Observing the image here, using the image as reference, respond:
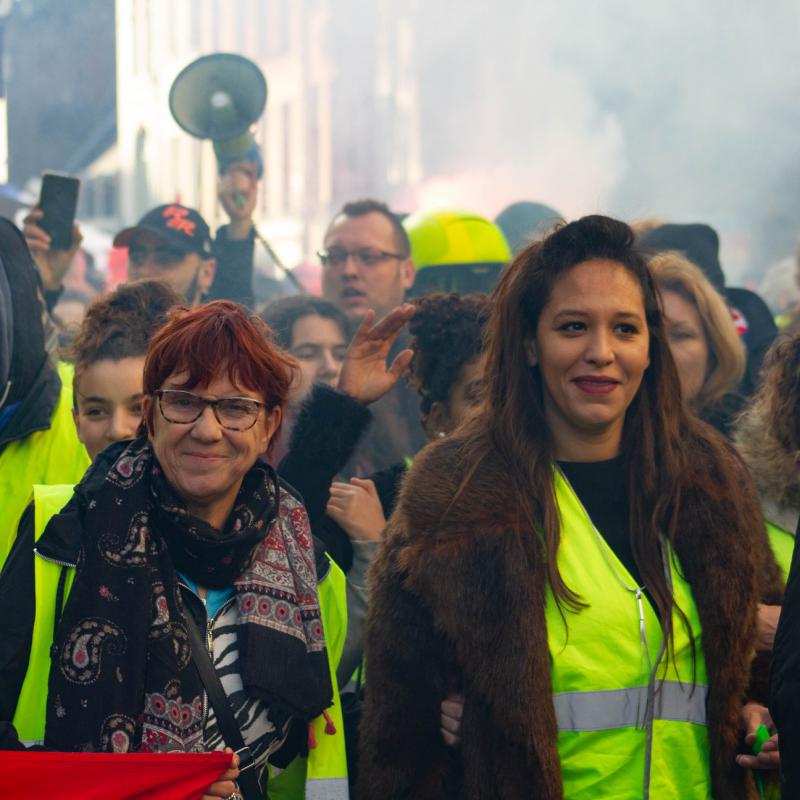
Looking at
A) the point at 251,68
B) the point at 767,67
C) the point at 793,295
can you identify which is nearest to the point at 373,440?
→ the point at 251,68

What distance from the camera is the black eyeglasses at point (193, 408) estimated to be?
8.95 feet

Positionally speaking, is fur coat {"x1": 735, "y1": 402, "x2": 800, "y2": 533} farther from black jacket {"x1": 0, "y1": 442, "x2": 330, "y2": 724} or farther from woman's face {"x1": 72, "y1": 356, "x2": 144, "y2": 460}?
black jacket {"x1": 0, "y1": 442, "x2": 330, "y2": 724}

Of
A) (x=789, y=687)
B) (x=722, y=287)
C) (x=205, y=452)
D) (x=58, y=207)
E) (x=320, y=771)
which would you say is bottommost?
(x=320, y=771)

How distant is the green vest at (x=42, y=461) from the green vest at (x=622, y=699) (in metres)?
1.70

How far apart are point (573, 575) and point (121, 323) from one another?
157cm

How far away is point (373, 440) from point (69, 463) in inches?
57.2

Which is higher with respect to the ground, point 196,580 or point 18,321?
point 18,321

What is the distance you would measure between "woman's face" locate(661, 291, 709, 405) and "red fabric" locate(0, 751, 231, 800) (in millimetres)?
2714

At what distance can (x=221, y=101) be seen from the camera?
7527mm

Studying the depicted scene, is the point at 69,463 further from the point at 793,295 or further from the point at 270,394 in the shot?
the point at 793,295

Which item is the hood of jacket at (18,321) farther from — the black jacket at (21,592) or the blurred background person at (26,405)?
the black jacket at (21,592)

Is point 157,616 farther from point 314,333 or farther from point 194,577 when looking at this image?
point 314,333

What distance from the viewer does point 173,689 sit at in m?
2.53

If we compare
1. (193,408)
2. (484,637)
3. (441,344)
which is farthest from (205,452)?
(441,344)
